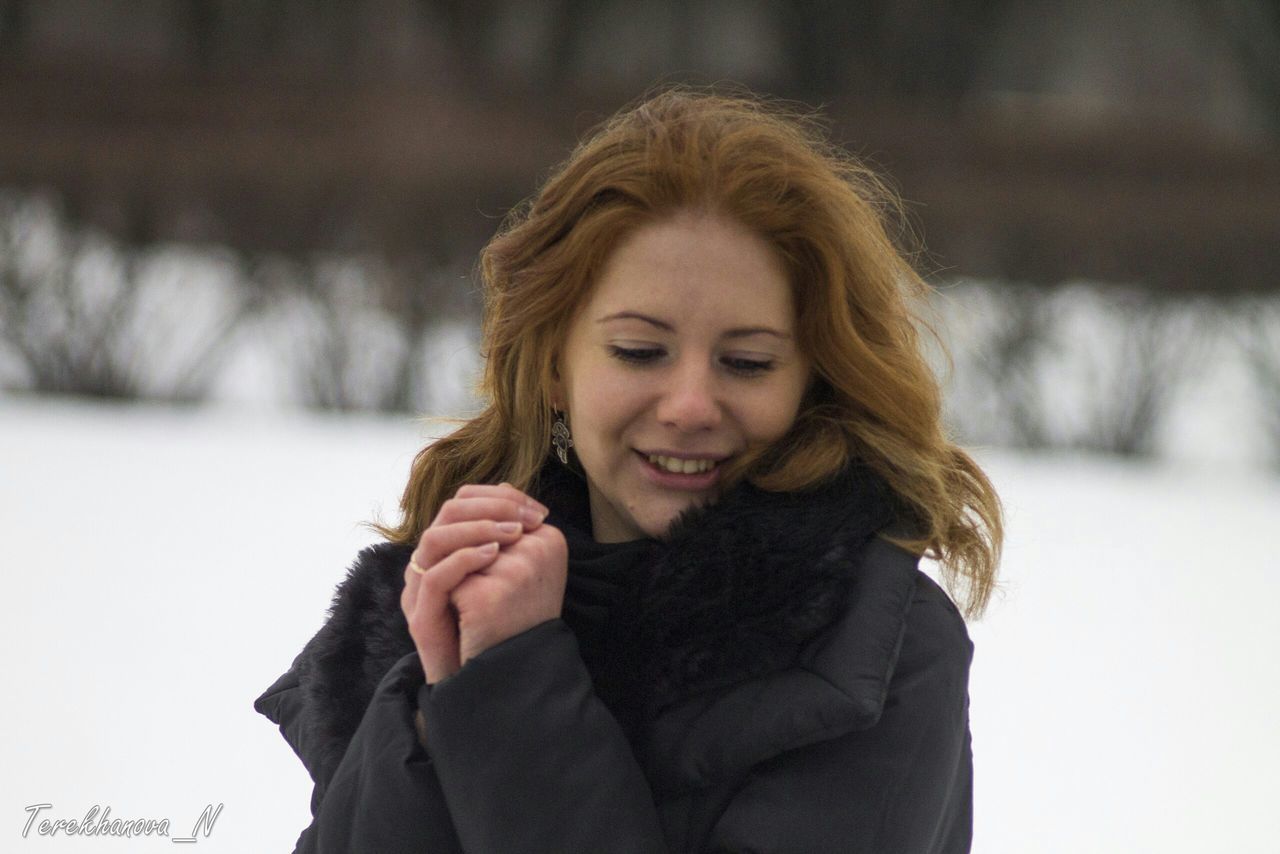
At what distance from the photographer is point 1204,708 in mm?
4555

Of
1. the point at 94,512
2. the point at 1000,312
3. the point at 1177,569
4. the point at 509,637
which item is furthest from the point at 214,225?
the point at 509,637

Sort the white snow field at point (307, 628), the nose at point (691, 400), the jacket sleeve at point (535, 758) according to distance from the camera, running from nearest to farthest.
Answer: the jacket sleeve at point (535, 758) < the nose at point (691, 400) < the white snow field at point (307, 628)

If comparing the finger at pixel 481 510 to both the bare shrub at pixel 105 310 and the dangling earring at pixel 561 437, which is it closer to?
the dangling earring at pixel 561 437

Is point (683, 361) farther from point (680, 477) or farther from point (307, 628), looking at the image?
point (307, 628)

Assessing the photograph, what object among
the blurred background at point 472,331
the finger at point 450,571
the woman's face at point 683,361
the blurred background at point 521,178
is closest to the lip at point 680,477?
the woman's face at point 683,361

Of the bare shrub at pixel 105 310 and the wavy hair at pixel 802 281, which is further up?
the wavy hair at pixel 802 281

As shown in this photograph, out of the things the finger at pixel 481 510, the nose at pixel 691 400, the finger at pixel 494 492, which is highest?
the nose at pixel 691 400

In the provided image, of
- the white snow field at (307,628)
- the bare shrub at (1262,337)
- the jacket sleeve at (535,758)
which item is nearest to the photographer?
the jacket sleeve at (535,758)

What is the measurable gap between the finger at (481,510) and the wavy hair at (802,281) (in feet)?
0.79

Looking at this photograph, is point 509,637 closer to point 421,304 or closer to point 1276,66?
point 421,304

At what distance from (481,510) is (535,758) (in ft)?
0.77

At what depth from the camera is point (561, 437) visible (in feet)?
5.89

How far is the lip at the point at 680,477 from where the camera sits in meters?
1.58

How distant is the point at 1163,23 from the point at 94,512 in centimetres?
763
